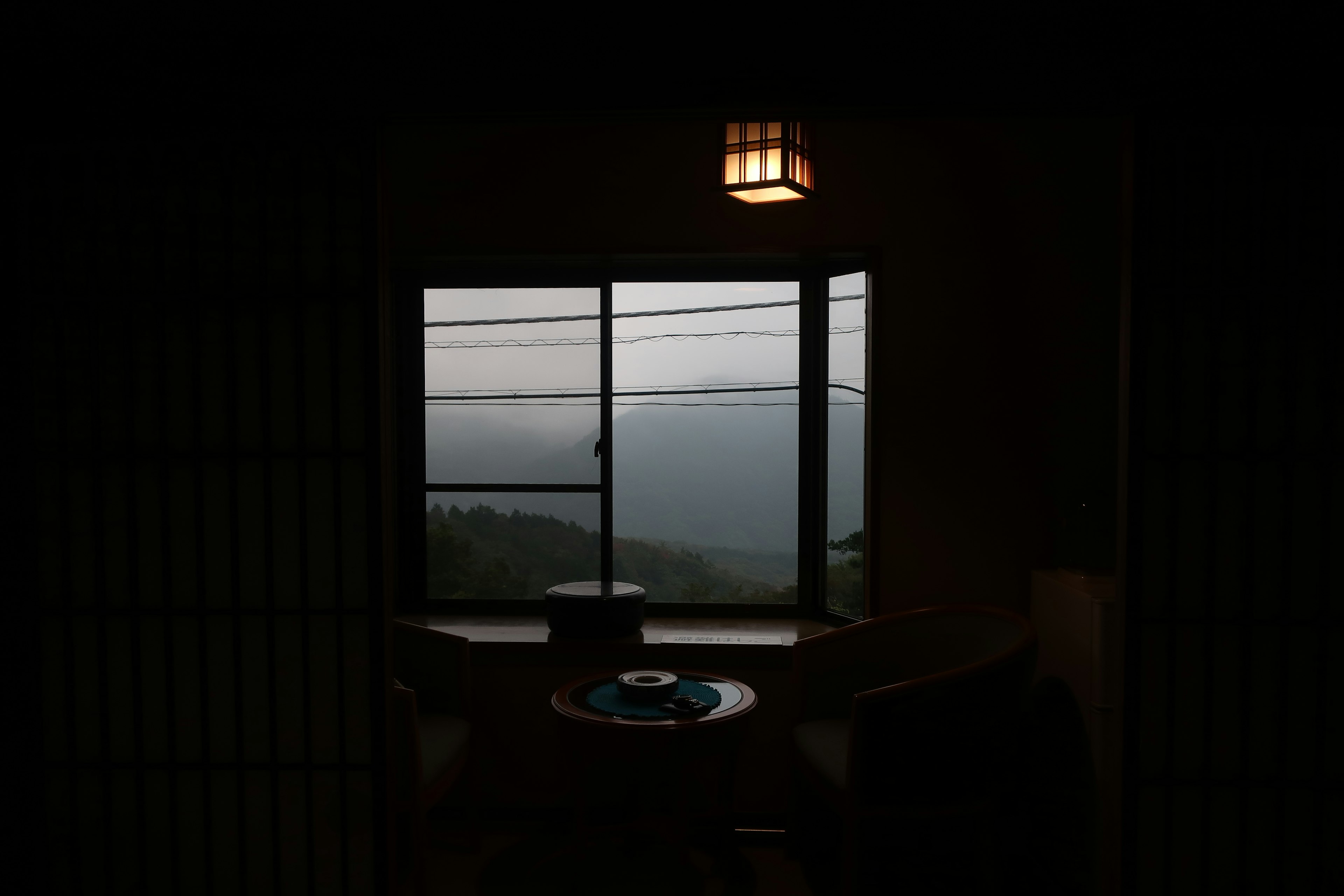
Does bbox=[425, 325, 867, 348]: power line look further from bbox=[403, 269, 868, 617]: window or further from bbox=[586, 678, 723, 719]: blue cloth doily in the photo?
bbox=[586, 678, 723, 719]: blue cloth doily

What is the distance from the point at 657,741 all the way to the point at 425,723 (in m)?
0.83

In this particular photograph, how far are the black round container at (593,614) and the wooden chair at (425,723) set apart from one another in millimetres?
345

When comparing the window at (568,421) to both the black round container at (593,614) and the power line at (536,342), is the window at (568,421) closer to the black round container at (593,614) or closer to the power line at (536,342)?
the power line at (536,342)

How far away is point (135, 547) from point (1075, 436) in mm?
2904

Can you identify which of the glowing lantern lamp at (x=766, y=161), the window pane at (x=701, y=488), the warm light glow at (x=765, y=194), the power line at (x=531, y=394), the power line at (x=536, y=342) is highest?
the glowing lantern lamp at (x=766, y=161)

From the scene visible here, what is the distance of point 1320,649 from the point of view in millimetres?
1556

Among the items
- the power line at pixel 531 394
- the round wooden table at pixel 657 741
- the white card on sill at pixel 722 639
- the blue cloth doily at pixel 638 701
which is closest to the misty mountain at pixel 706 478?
the power line at pixel 531 394

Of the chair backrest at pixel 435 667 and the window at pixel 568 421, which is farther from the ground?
the window at pixel 568 421

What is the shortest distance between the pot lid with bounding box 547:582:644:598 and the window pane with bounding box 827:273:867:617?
0.82 m

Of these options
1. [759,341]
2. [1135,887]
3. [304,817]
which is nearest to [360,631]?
[304,817]

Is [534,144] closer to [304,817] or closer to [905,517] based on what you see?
[905,517]

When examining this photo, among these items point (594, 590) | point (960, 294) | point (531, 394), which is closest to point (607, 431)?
point (531, 394)

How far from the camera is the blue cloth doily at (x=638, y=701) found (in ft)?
7.60

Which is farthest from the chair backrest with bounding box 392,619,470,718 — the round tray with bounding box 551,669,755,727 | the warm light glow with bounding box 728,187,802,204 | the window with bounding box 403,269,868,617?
the warm light glow with bounding box 728,187,802,204
